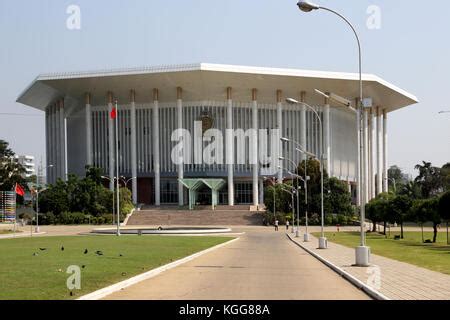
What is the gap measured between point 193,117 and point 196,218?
72.8ft

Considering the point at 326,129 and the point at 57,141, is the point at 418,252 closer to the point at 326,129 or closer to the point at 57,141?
the point at 326,129

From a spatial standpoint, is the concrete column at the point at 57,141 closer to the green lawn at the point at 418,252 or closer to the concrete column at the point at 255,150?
the concrete column at the point at 255,150

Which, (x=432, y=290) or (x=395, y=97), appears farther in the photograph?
(x=395, y=97)

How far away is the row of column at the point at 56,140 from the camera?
4520 inches

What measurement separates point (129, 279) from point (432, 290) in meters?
7.24

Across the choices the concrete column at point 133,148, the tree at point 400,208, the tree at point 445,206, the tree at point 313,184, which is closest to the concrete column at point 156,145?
the concrete column at point 133,148

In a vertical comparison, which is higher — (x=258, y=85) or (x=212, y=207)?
(x=258, y=85)

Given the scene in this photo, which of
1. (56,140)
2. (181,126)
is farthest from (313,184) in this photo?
(56,140)

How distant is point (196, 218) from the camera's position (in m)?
95.6
